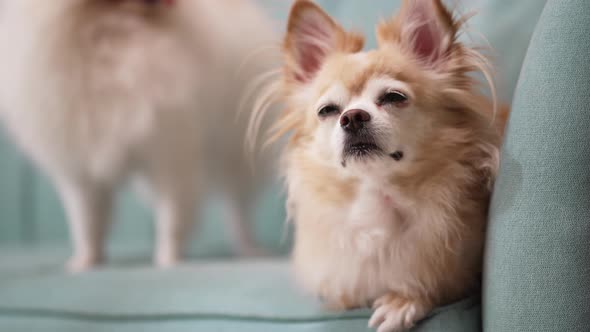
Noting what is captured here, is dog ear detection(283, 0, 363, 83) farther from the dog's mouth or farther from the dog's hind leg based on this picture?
the dog's hind leg

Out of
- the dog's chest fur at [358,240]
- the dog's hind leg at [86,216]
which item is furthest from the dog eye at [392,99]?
the dog's hind leg at [86,216]

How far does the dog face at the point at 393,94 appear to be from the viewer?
0.78m

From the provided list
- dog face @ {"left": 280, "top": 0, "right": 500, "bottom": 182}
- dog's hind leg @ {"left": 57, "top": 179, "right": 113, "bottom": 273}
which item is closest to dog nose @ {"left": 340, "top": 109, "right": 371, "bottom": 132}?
dog face @ {"left": 280, "top": 0, "right": 500, "bottom": 182}

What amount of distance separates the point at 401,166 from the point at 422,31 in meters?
0.21

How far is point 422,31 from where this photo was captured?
33.4 inches

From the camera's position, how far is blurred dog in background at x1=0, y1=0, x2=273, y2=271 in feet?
4.84

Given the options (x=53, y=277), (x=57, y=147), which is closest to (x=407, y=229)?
(x=53, y=277)

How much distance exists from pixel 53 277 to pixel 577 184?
115cm

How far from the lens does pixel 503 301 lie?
76 cm

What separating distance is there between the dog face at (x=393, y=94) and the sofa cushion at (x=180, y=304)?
25 cm

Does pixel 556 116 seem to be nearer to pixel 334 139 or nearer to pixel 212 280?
pixel 334 139

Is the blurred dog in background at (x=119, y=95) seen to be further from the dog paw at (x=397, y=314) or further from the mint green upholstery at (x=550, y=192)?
the mint green upholstery at (x=550, y=192)

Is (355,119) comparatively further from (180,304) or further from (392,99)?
(180,304)

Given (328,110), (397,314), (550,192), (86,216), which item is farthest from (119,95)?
(550,192)
